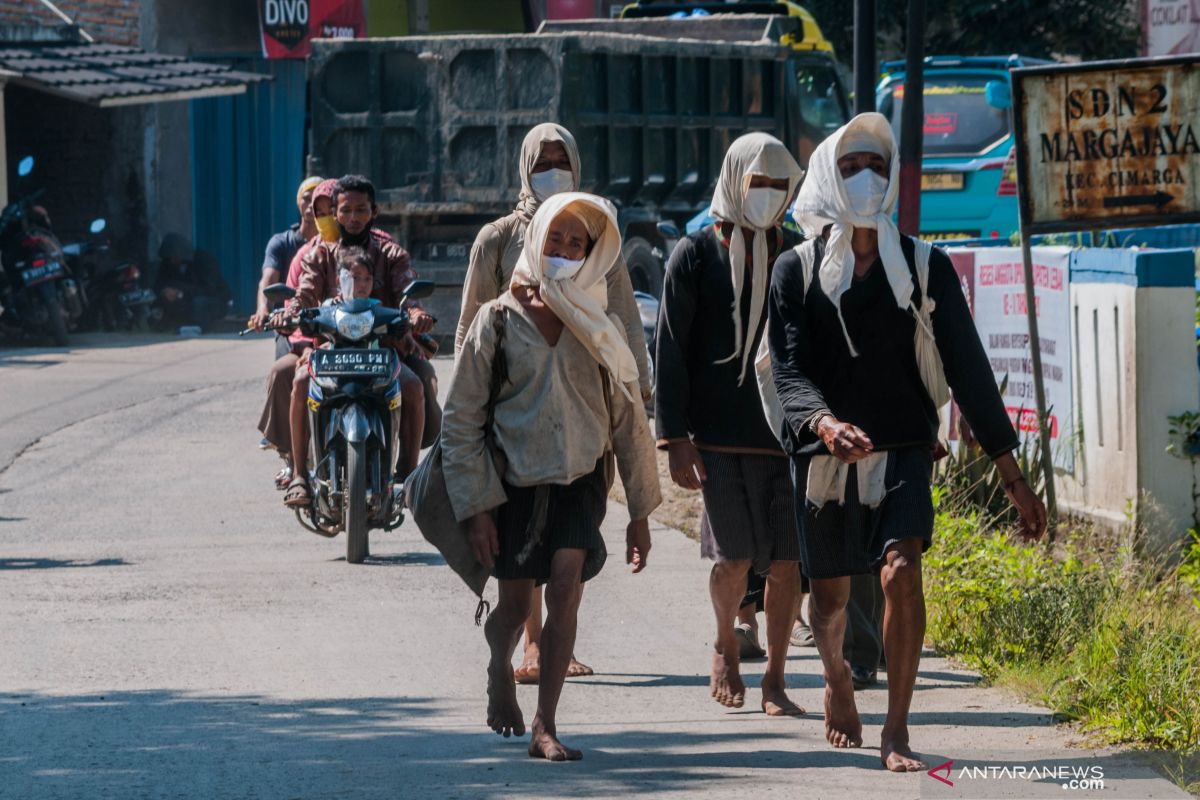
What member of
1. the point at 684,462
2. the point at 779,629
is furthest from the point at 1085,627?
the point at 684,462

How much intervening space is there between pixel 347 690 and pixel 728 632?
1.31 meters

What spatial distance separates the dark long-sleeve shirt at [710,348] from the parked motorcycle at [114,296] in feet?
54.4

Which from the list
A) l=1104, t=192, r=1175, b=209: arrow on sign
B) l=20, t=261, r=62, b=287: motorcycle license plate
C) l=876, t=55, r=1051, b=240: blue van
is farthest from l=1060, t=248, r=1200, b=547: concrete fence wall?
l=20, t=261, r=62, b=287: motorcycle license plate

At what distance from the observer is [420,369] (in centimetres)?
967

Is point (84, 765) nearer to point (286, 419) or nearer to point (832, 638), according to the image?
point (832, 638)

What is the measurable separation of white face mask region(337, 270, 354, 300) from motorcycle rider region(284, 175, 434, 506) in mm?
155

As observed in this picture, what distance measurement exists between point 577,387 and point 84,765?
176 cm

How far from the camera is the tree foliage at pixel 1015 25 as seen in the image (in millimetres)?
26422

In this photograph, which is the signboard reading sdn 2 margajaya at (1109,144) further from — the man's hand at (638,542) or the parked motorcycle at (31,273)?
the parked motorcycle at (31,273)

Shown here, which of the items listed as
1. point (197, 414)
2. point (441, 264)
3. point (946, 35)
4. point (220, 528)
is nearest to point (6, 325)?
point (441, 264)

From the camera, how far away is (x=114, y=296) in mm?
22141

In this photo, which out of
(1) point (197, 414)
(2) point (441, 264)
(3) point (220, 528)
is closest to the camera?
(3) point (220, 528)

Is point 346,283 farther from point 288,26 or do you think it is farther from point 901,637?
point 288,26

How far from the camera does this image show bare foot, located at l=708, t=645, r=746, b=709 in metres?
6.34
